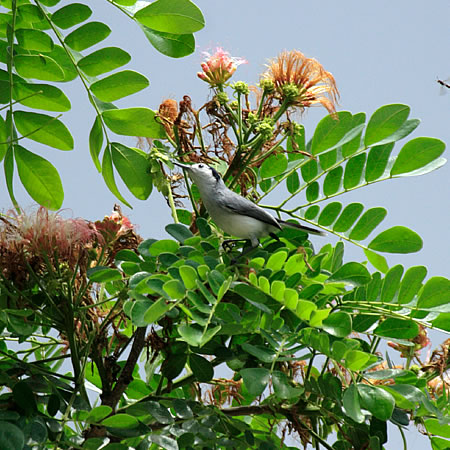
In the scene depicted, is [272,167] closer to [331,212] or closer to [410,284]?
[331,212]

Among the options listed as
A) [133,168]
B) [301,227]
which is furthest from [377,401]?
[133,168]

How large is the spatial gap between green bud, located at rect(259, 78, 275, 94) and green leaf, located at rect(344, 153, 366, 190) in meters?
0.20

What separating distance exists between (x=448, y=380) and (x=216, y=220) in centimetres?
50

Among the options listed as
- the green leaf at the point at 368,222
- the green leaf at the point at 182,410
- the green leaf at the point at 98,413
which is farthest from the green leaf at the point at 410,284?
the green leaf at the point at 98,413

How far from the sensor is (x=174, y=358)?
124 cm

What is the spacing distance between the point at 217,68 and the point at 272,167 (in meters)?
0.22

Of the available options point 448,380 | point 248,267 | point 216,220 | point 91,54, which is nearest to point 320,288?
point 248,267

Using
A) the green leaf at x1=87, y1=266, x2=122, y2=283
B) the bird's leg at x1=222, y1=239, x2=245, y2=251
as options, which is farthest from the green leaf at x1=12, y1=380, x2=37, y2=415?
the bird's leg at x1=222, y1=239, x2=245, y2=251

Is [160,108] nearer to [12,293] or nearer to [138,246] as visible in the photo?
[138,246]

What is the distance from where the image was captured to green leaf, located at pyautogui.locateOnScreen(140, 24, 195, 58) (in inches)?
52.3

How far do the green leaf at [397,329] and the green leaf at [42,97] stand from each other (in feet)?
2.16

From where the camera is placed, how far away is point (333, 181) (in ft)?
4.77

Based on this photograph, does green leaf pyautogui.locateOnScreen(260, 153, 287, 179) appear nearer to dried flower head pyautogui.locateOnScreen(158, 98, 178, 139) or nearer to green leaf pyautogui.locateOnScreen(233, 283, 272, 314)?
dried flower head pyautogui.locateOnScreen(158, 98, 178, 139)

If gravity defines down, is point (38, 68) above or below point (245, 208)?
above
